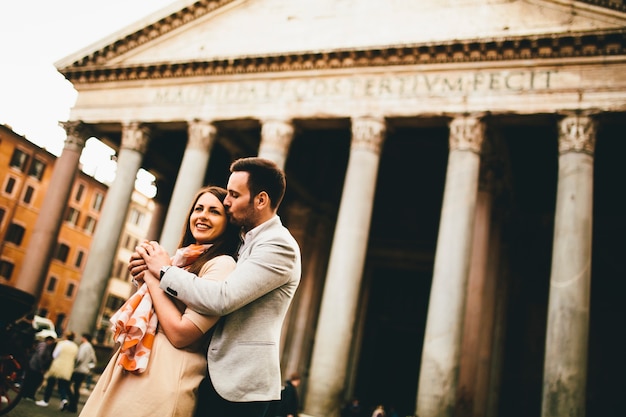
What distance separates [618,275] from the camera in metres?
15.4

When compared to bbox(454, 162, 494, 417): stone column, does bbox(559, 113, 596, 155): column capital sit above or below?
above

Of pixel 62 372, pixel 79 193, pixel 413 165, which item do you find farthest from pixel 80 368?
pixel 79 193

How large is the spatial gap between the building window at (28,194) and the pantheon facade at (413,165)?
49.8ft

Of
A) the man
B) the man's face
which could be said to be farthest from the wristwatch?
the man's face

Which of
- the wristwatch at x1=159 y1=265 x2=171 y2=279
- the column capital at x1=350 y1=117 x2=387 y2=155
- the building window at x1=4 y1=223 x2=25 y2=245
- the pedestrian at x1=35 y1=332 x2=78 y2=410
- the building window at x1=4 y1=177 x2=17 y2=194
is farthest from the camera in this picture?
the building window at x1=4 y1=223 x2=25 y2=245

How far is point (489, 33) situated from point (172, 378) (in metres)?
11.7

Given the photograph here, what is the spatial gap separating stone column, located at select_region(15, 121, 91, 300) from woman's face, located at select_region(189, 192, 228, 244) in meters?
14.2

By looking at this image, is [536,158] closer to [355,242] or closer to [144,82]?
[355,242]

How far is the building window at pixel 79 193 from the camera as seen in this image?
34.3 metres

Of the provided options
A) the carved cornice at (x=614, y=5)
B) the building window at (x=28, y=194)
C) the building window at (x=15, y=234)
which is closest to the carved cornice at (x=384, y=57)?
the carved cornice at (x=614, y=5)

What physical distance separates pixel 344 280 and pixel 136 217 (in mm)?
34341

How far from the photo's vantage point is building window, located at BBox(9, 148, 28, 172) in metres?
28.9

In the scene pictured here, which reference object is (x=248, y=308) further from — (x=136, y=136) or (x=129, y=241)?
(x=129, y=241)

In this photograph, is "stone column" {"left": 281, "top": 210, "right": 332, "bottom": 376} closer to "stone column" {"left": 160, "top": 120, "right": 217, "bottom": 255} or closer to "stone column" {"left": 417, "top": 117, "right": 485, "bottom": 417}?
"stone column" {"left": 160, "top": 120, "right": 217, "bottom": 255}
